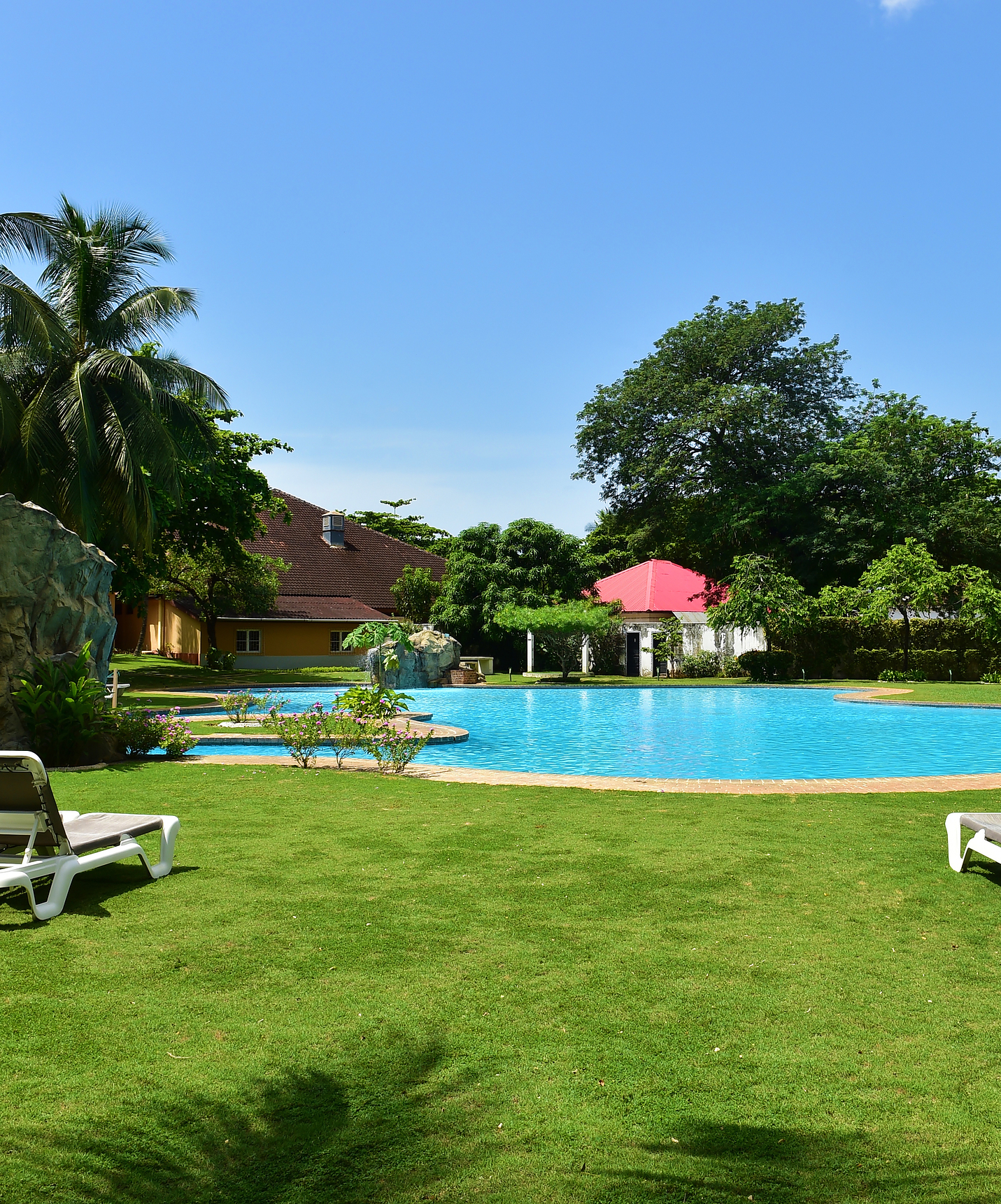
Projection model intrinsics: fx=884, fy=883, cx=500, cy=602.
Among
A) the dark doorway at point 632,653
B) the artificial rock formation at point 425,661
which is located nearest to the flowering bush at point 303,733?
the artificial rock formation at point 425,661

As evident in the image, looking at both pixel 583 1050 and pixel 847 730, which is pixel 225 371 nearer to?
pixel 847 730

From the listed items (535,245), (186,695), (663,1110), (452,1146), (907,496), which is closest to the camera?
(452,1146)

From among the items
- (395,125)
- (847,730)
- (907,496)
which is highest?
(395,125)

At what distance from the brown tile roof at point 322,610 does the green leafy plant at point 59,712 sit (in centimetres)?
2763

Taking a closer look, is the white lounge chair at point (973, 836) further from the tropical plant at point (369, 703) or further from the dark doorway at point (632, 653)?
the dark doorway at point (632, 653)

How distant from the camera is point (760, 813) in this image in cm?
837

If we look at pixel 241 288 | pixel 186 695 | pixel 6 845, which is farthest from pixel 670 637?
pixel 6 845

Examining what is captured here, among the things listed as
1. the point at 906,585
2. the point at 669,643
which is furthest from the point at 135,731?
the point at 669,643

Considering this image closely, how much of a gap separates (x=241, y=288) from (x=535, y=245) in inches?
274

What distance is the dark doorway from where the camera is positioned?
40.8 m

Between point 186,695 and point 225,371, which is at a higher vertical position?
point 225,371

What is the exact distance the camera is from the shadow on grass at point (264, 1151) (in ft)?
8.56

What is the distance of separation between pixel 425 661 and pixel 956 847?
27354 millimetres

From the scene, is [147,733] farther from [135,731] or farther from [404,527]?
[404,527]
